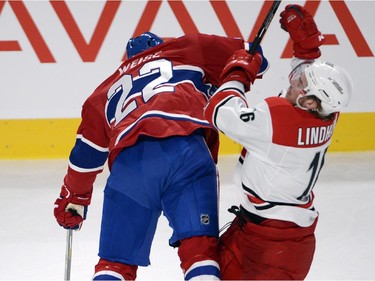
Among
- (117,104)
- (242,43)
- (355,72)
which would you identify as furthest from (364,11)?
(117,104)

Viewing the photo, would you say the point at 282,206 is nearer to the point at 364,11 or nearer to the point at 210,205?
the point at 210,205

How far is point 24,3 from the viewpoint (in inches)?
191

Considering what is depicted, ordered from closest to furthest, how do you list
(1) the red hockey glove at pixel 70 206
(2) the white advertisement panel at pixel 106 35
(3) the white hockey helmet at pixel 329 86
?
(3) the white hockey helmet at pixel 329 86
(1) the red hockey glove at pixel 70 206
(2) the white advertisement panel at pixel 106 35

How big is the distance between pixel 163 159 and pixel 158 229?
1396 millimetres

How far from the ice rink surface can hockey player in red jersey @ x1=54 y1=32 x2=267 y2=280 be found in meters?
0.86

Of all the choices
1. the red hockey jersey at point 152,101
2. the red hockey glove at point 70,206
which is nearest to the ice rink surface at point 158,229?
the red hockey glove at point 70,206

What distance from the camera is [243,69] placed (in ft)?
8.10

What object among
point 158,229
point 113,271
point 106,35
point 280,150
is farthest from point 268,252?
point 106,35

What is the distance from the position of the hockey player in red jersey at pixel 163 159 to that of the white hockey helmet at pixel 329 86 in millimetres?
417

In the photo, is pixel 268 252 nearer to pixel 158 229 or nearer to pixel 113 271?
pixel 113 271

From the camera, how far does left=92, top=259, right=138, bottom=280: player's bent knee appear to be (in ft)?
8.07

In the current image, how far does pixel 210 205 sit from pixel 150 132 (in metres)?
0.28

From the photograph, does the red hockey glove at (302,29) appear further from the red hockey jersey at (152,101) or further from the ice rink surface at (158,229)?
the ice rink surface at (158,229)

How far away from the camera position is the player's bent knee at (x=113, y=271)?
8.07 feet
